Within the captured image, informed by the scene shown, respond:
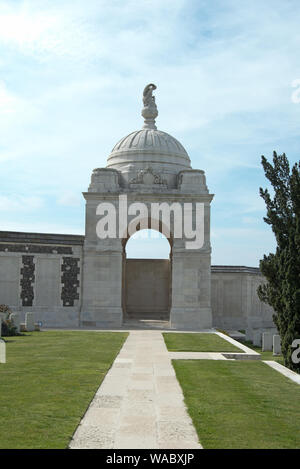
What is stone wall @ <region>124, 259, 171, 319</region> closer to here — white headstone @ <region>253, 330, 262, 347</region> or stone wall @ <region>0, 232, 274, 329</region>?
stone wall @ <region>0, 232, 274, 329</region>

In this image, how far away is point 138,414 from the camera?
954 cm

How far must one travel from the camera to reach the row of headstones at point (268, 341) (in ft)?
73.8

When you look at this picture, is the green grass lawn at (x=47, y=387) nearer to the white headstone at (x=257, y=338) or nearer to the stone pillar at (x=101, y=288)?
the white headstone at (x=257, y=338)

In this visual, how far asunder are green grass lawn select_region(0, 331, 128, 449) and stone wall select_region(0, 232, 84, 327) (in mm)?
11567

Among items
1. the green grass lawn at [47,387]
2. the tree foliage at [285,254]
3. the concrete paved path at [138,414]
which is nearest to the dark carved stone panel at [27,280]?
the green grass lawn at [47,387]

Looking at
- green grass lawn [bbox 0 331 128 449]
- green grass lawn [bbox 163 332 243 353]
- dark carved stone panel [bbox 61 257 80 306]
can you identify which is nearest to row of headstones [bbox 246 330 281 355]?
green grass lawn [bbox 163 332 243 353]

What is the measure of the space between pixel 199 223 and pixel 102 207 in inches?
236

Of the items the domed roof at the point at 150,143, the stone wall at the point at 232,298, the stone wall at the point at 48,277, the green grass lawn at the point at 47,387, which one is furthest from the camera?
the stone wall at the point at 232,298

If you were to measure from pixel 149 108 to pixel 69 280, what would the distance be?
13.2 metres

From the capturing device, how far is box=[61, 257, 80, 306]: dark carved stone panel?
1310 inches

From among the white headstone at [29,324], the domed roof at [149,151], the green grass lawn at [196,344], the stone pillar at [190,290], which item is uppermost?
the domed roof at [149,151]
